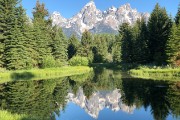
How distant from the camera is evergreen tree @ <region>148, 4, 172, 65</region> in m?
70.2

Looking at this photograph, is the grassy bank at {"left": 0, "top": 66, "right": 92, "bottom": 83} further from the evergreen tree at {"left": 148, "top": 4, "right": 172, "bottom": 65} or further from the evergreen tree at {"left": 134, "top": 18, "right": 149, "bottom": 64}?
the evergreen tree at {"left": 148, "top": 4, "right": 172, "bottom": 65}

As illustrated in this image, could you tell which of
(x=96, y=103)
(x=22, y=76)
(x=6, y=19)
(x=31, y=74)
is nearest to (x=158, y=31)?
(x=31, y=74)

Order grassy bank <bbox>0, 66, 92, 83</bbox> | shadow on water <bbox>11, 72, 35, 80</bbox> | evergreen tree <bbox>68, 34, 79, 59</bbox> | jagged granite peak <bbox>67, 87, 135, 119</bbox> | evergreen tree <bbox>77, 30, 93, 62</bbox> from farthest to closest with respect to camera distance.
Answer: evergreen tree <bbox>68, 34, 79, 59</bbox>, evergreen tree <bbox>77, 30, 93, 62</bbox>, shadow on water <bbox>11, 72, 35, 80</bbox>, grassy bank <bbox>0, 66, 92, 83</bbox>, jagged granite peak <bbox>67, 87, 135, 119</bbox>

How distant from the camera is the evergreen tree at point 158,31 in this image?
70.2 m

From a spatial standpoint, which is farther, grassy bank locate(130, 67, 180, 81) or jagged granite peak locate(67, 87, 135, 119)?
grassy bank locate(130, 67, 180, 81)

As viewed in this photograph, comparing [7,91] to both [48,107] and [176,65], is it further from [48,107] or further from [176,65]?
[176,65]

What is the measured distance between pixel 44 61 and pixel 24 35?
8166 mm

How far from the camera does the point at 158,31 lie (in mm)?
71938

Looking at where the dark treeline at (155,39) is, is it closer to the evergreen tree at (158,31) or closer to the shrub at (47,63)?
the evergreen tree at (158,31)

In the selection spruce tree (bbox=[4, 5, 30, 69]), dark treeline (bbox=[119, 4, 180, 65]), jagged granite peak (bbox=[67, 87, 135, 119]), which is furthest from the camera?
dark treeline (bbox=[119, 4, 180, 65])

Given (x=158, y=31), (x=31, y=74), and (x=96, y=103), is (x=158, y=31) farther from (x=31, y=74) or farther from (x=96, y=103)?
(x=96, y=103)

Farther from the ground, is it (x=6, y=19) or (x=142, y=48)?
(x=6, y=19)

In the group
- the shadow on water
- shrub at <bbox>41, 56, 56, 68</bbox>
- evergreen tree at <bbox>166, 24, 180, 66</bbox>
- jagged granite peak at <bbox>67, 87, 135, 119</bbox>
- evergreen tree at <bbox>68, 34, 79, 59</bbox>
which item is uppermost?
evergreen tree at <bbox>68, 34, 79, 59</bbox>

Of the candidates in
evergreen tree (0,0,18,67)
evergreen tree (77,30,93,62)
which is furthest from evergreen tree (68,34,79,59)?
evergreen tree (0,0,18,67)
